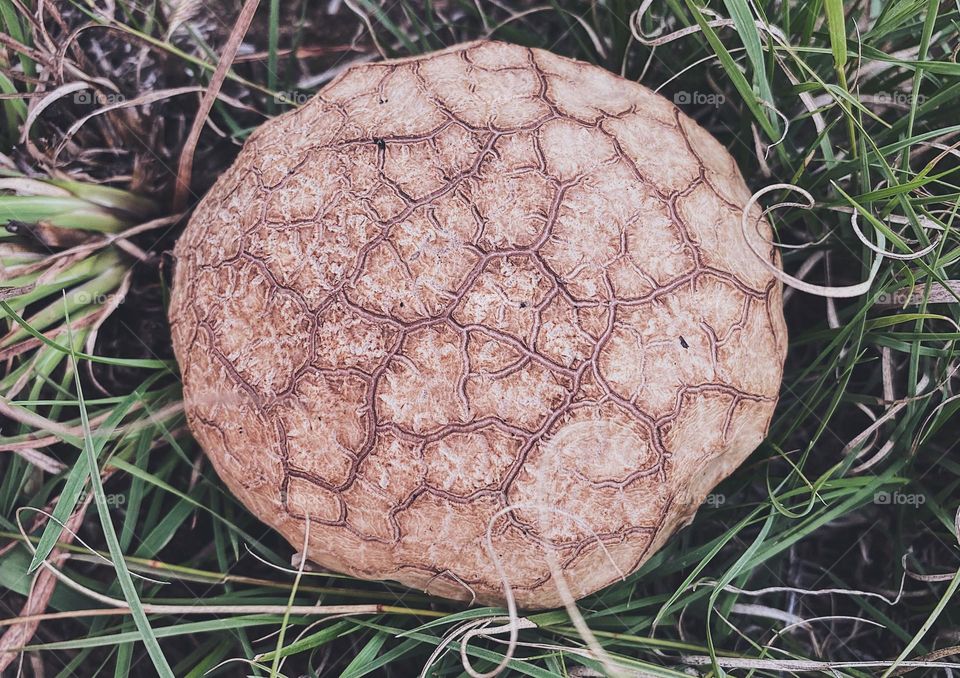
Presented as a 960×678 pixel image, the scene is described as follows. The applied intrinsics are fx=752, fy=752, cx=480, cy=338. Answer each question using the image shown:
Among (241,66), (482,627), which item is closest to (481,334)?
(482,627)

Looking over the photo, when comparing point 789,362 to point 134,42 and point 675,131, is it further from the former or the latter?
point 134,42

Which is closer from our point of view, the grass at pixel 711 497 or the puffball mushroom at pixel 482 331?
the puffball mushroom at pixel 482 331

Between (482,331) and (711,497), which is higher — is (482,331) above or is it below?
above

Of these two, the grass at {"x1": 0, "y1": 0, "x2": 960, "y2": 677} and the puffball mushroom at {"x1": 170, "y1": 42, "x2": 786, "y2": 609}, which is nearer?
the puffball mushroom at {"x1": 170, "y1": 42, "x2": 786, "y2": 609}
